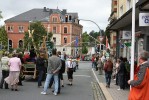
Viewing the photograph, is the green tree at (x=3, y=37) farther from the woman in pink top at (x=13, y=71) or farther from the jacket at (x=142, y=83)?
the jacket at (x=142, y=83)

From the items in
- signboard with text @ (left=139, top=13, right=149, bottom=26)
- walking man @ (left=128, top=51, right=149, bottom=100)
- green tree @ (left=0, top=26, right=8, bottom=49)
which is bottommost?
walking man @ (left=128, top=51, right=149, bottom=100)

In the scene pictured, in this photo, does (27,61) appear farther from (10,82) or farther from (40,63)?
(10,82)

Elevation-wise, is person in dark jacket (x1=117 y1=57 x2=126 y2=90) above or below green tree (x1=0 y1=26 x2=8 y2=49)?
below

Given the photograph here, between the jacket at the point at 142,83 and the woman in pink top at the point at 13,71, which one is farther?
the woman in pink top at the point at 13,71

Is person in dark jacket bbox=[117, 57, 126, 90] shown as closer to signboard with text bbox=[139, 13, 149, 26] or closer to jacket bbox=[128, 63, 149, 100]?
signboard with text bbox=[139, 13, 149, 26]

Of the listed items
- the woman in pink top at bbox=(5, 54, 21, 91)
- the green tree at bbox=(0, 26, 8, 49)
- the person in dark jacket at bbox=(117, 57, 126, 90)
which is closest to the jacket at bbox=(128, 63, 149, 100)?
the woman in pink top at bbox=(5, 54, 21, 91)

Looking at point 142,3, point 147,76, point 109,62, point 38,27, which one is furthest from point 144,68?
point 38,27

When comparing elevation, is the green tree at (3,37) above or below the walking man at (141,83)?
above

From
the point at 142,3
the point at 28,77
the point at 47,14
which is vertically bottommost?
the point at 28,77

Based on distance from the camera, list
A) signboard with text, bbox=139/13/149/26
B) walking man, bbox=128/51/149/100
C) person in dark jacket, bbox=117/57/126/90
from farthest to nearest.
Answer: person in dark jacket, bbox=117/57/126/90 < signboard with text, bbox=139/13/149/26 < walking man, bbox=128/51/149/100

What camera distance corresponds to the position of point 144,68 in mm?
8000

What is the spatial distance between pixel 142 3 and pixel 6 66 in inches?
317

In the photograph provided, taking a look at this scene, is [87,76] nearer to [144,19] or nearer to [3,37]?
[144,19]

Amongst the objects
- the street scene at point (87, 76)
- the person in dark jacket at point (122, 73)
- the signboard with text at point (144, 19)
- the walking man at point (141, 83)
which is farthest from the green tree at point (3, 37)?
the walking man at point (141, 83)
